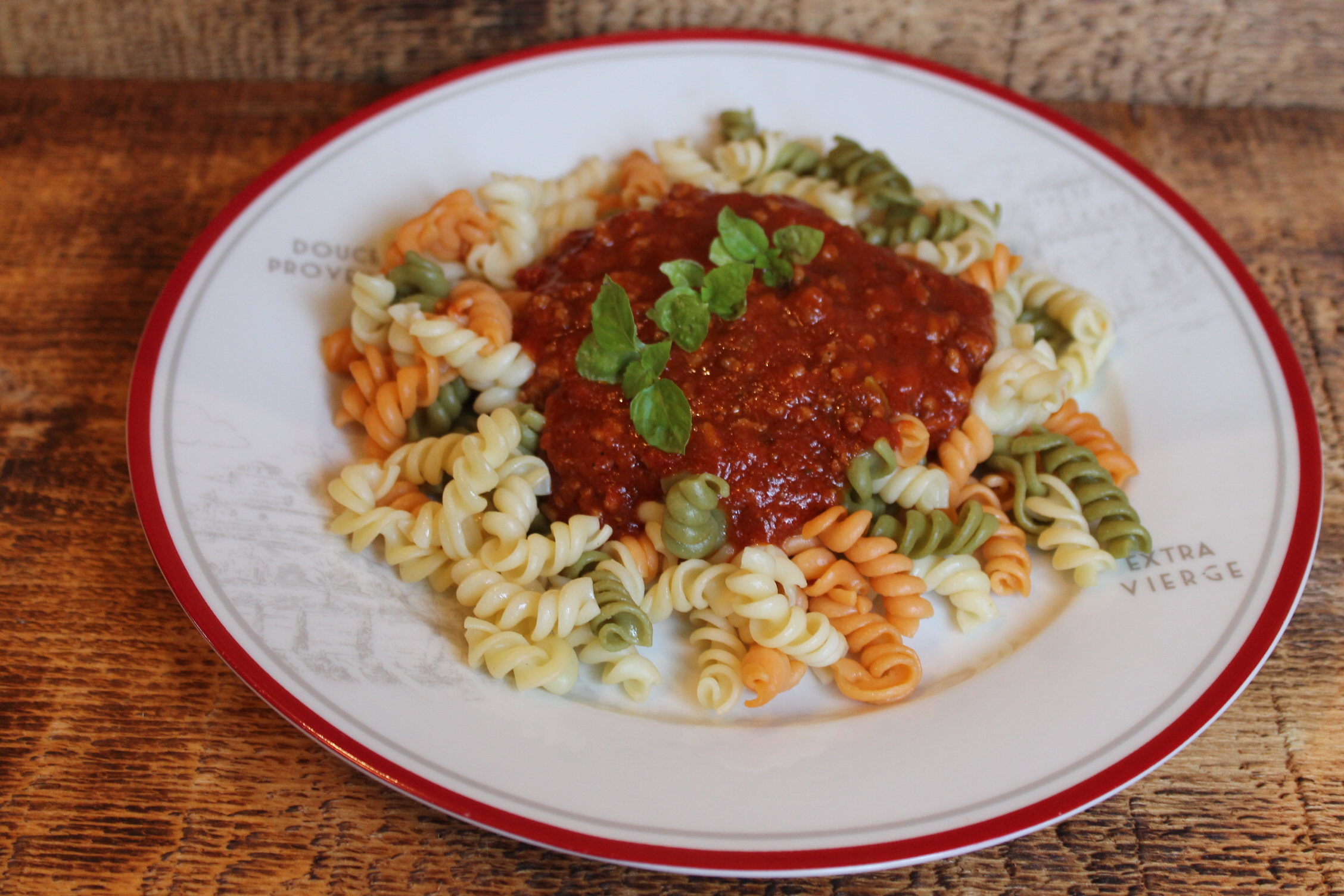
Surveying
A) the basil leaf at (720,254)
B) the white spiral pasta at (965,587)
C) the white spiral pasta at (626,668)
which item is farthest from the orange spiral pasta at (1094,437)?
the white spiral pasta at (626,668)

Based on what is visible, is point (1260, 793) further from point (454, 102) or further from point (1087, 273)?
point (454, 102)

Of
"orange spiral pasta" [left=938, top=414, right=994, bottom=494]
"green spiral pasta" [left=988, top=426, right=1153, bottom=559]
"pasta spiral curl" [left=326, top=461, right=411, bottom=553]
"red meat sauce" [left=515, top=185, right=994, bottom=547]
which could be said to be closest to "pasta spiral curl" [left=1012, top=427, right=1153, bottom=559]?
"green spiral pasta" [left=988, top=426, right=1153, bottom=559]

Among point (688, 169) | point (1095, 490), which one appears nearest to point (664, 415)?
point (1095, 490)

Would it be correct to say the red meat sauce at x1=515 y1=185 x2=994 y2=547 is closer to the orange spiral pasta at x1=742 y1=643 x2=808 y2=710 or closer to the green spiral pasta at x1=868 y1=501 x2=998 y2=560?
the green spiral pasta at x1=868 y1=501 x2=998 y2=560

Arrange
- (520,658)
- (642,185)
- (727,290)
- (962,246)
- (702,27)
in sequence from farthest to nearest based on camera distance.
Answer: (702,27), (642,185), (962,246), (727,290), (520,658)

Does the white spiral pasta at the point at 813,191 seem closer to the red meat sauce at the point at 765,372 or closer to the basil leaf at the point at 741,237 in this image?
the red meat sauce at the point at 765,372

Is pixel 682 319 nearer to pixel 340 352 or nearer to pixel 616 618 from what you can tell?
pixel 616 618

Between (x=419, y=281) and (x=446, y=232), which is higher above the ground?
(x=446, y=232)

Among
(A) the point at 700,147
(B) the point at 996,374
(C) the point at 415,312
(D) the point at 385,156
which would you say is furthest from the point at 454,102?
(B) the point at 996,374
